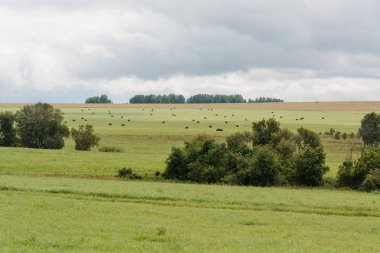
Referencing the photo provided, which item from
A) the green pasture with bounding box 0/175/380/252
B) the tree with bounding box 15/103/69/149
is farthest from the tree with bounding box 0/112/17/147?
the green pasture with bounding box 0/175/380/252

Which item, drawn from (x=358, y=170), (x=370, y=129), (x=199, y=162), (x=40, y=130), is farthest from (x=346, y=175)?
(x=40, y=130)

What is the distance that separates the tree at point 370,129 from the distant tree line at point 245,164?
32910 mm

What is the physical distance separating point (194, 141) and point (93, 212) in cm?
2914

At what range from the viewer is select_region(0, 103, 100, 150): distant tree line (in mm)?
86875

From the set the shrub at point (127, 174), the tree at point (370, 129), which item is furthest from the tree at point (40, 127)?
the tree at point (370, 129)

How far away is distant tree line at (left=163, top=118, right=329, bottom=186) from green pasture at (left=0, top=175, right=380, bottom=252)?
8.57 meters

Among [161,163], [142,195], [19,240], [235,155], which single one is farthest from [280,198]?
[161,163]

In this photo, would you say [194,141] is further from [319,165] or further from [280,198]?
[280,198]

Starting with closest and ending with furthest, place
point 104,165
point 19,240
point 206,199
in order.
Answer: point 19,240, point 206,199, point 104,165

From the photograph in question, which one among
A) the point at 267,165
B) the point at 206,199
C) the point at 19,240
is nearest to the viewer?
the point at 19,240

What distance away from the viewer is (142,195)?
3688 centimetres

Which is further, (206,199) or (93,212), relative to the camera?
(206,199)

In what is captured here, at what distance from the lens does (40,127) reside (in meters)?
88.4

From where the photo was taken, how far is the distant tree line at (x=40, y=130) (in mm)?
86875
